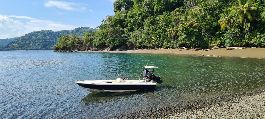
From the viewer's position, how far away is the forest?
11369 centimetres

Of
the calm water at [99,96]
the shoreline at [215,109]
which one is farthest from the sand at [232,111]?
the calm water at [99,96]

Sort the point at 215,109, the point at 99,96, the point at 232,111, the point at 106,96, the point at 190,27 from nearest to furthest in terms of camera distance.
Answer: the point at 232,111
the point at 215,109
the point at 106,96
the point at 99,96
the point at 190,27

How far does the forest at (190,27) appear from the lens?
373ft

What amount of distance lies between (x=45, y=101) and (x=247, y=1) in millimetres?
96613

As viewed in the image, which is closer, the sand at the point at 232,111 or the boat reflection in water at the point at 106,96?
the sand at the point at 232,111

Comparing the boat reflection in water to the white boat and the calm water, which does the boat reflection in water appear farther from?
the white boat

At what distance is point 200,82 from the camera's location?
51438 mm

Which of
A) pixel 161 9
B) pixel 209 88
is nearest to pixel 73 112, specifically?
pixel 209 88

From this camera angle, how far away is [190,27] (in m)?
133

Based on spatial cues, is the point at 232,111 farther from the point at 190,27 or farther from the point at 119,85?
the point at 190,27

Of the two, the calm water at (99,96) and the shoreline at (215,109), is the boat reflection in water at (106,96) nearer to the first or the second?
the calm water at (99,96)

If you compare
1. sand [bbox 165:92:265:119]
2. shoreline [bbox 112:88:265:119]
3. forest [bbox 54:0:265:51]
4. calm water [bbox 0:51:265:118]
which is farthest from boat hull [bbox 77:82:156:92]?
forest [bbox 54:0:265:51]

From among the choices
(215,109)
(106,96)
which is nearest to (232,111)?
(215,109)

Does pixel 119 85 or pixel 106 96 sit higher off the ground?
pixel 119 85
